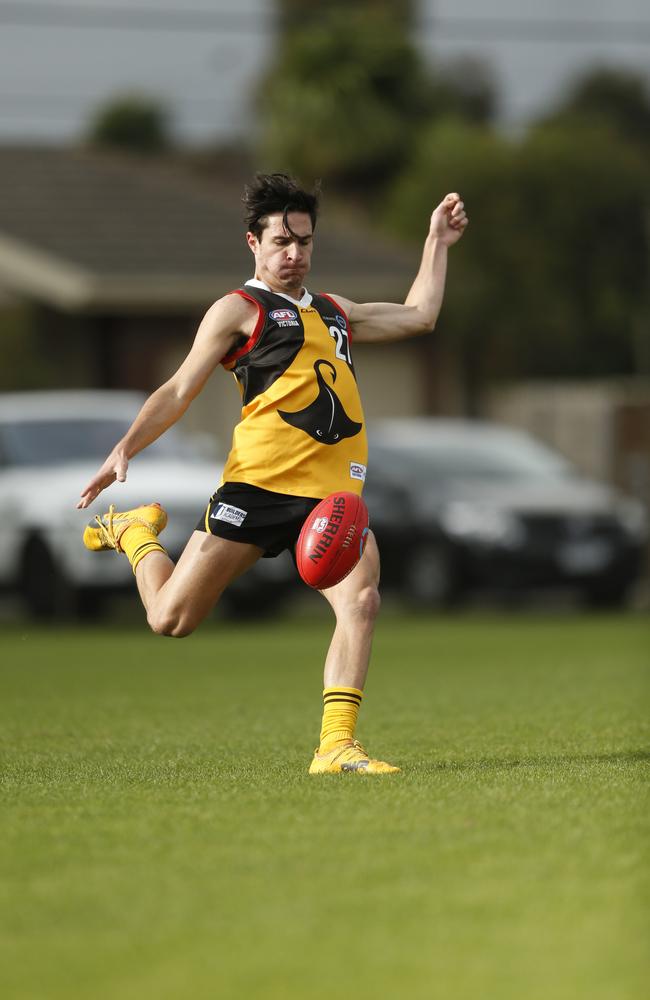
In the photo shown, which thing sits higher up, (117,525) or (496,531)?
(117,525)

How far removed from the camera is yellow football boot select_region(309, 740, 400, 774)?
7.35 m

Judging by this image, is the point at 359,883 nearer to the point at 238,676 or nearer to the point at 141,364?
the point at 238,676

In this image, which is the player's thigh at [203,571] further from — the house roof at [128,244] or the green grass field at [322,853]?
the house roof at [128,244]

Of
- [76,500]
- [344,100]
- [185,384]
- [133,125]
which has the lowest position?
[76,500]

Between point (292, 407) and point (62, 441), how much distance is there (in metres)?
12.1

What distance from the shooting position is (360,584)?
7.64 meters

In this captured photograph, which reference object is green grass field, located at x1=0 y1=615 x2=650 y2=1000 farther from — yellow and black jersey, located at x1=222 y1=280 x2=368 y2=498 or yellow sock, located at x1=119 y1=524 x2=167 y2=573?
yellow and black jersey, located at x1=222 y1=280 x2=368 y2=498

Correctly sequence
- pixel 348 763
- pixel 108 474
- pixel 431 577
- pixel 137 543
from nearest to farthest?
pixel 348 763 < pixel 108 474 < pixel 137 543 < pixel 431 577

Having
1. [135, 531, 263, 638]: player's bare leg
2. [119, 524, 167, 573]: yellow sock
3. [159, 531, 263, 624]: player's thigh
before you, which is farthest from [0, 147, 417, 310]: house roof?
[159, 531, 263, 624]: player's thigh

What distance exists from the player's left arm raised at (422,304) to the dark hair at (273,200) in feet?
1.20

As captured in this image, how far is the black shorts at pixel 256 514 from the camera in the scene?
751 cm

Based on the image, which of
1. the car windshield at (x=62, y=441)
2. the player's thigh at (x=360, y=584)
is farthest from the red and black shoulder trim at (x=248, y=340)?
the car windshield at (x=62, y=441)

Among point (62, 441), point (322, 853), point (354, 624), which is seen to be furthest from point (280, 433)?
point (62, 441)

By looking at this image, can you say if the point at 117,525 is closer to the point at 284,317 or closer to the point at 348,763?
the point at 284,317
